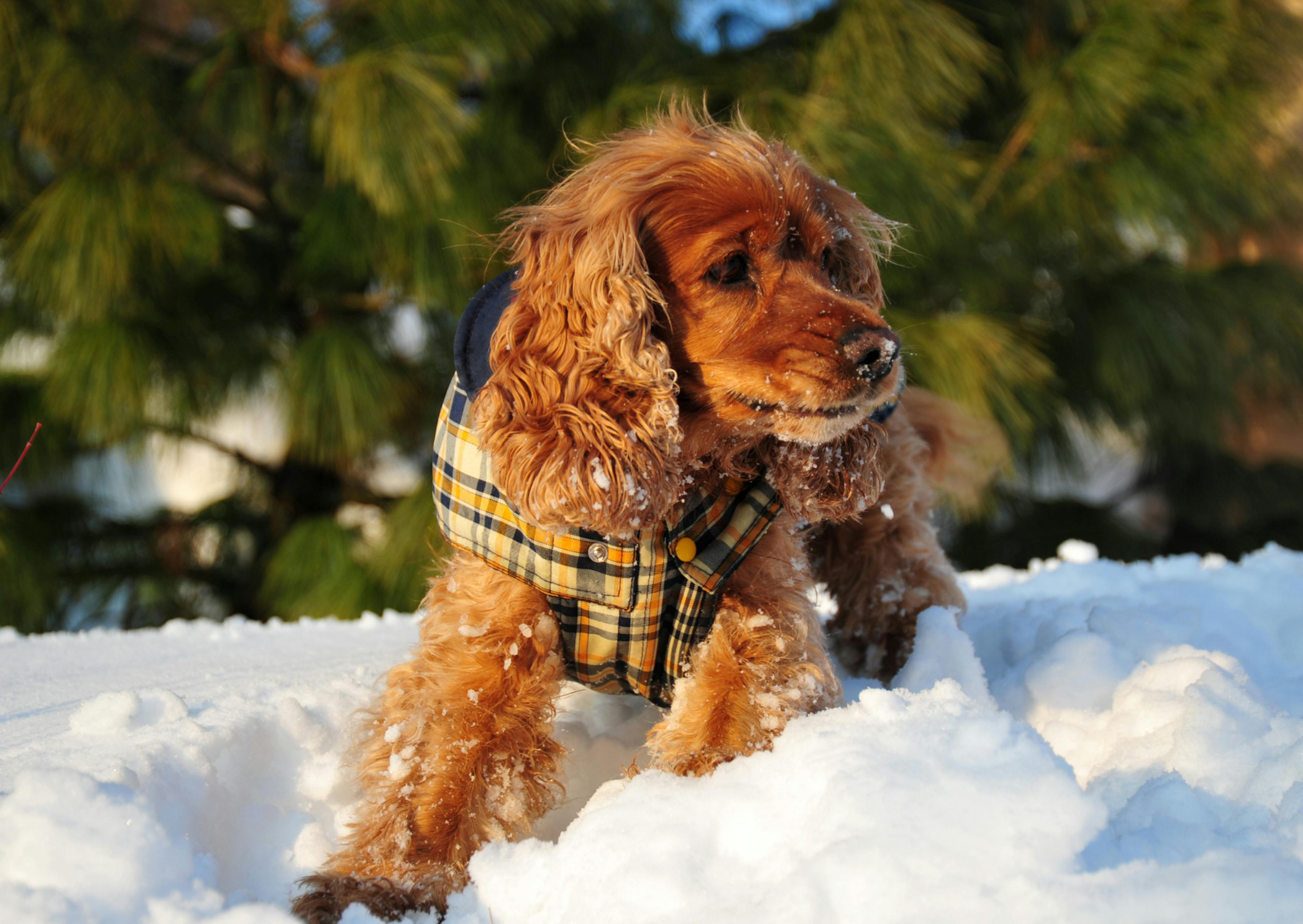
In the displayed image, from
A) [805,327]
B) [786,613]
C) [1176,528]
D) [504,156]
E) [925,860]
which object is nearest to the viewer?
[925,860]

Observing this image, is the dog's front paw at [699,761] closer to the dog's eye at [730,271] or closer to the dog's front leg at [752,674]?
the dog's front leg at [752,674]

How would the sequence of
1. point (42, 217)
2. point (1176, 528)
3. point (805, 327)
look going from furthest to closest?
1. point (1176, 528)
2. point (42, 217)
3. point (805, 327)

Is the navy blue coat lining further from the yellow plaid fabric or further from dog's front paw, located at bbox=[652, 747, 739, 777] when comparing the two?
dog's front paw, located at bbox=[652, 747, 739, 777]

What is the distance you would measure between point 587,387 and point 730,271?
0.29m

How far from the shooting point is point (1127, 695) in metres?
1.59

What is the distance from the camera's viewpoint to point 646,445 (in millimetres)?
1413

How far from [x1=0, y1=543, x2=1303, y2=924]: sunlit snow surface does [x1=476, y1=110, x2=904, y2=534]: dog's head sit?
0.41m

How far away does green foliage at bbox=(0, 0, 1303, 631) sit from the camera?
11.1ft

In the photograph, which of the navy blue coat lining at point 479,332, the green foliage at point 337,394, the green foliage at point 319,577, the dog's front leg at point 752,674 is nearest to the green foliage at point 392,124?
the green foliage at point 337,394

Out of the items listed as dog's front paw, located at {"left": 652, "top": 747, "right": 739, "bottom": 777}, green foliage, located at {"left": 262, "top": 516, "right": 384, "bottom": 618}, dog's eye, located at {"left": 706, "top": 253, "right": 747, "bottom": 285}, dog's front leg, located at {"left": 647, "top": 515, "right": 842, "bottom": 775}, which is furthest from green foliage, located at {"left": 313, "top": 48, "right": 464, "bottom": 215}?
dog's front paw, located at {"left": 652, "top": 747, "right": 739, "bottom": 777}

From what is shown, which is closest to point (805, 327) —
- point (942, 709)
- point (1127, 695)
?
point (942, 709)

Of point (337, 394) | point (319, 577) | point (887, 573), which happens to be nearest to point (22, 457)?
point (887, 573)

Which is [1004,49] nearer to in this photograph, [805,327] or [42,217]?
[805,327]

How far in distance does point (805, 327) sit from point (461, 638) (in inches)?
28.1
